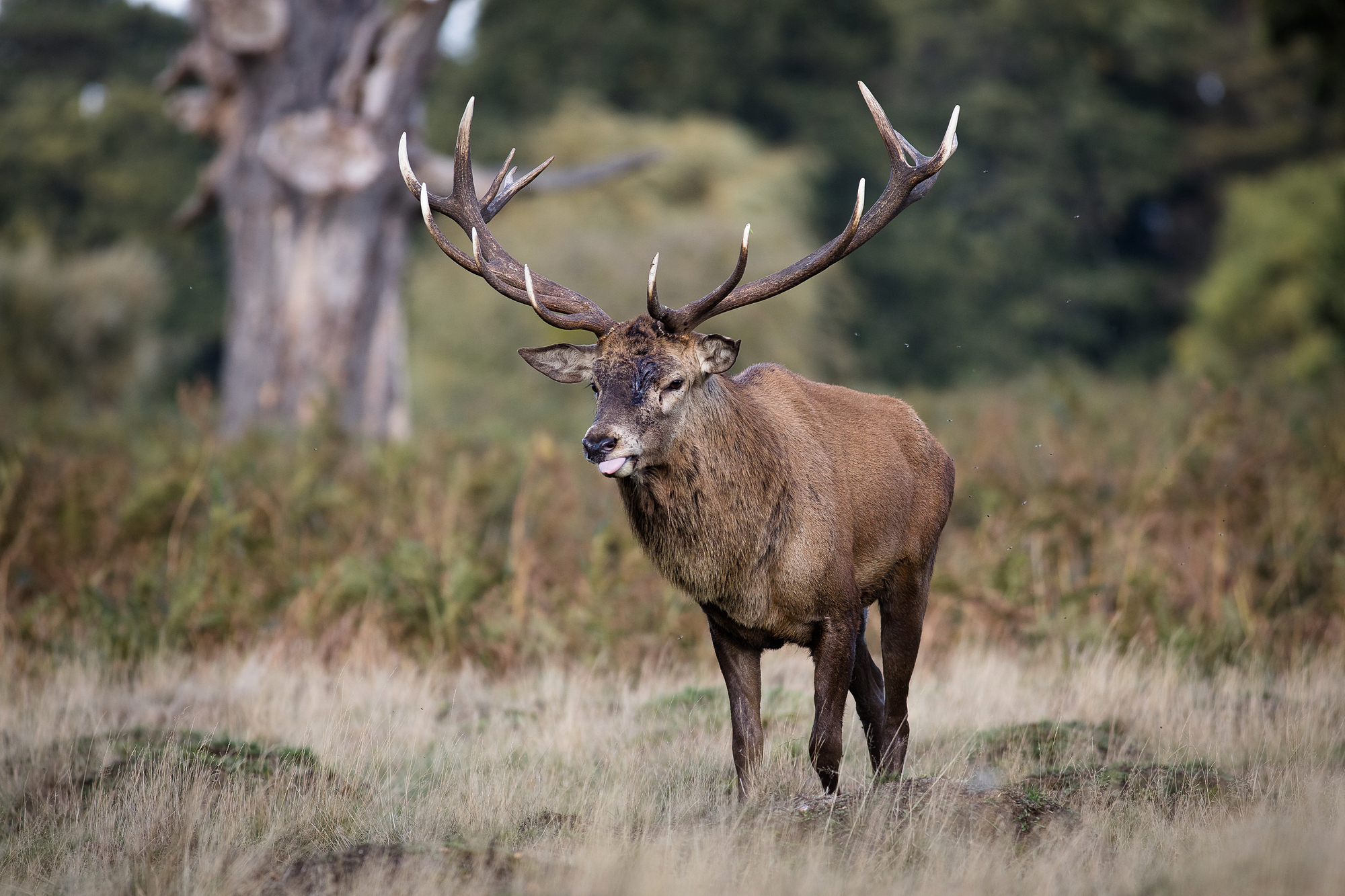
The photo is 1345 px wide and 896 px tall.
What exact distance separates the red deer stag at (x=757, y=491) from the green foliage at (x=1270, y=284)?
1804 centimetres

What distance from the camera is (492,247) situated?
596 centimetres

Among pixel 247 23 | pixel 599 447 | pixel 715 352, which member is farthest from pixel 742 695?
pixel 247 23

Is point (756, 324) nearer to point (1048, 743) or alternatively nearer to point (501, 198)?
point (501, 198)

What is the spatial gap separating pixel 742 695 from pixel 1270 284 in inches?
965

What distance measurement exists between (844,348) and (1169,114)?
15.6 metres

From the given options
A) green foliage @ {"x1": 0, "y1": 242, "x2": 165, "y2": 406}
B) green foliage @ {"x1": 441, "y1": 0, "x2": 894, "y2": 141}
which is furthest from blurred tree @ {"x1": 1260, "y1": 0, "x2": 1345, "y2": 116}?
green foliage @ {"x1": 441, "y1": 0, "x2": 894, "y2": 141}

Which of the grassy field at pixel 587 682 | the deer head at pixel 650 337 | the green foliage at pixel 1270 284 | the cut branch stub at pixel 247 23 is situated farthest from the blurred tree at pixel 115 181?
the deer head at pixel 650 337

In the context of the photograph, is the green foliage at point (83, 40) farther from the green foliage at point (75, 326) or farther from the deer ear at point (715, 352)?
the deer ear at point (715, 352)

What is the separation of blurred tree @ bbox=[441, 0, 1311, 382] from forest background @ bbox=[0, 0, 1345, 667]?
111 millimetres

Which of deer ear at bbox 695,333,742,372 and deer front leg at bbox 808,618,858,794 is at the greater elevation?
deer ear at bbox 695,333,742,372

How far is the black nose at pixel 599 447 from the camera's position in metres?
4.74

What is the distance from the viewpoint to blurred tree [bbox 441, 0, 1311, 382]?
3522 cm

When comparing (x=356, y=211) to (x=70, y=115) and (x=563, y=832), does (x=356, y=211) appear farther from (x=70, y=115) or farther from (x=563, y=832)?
(x=70, y=115)

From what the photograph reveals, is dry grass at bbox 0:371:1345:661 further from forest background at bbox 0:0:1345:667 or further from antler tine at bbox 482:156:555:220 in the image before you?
antler tine at bbox 482:156:555:220
